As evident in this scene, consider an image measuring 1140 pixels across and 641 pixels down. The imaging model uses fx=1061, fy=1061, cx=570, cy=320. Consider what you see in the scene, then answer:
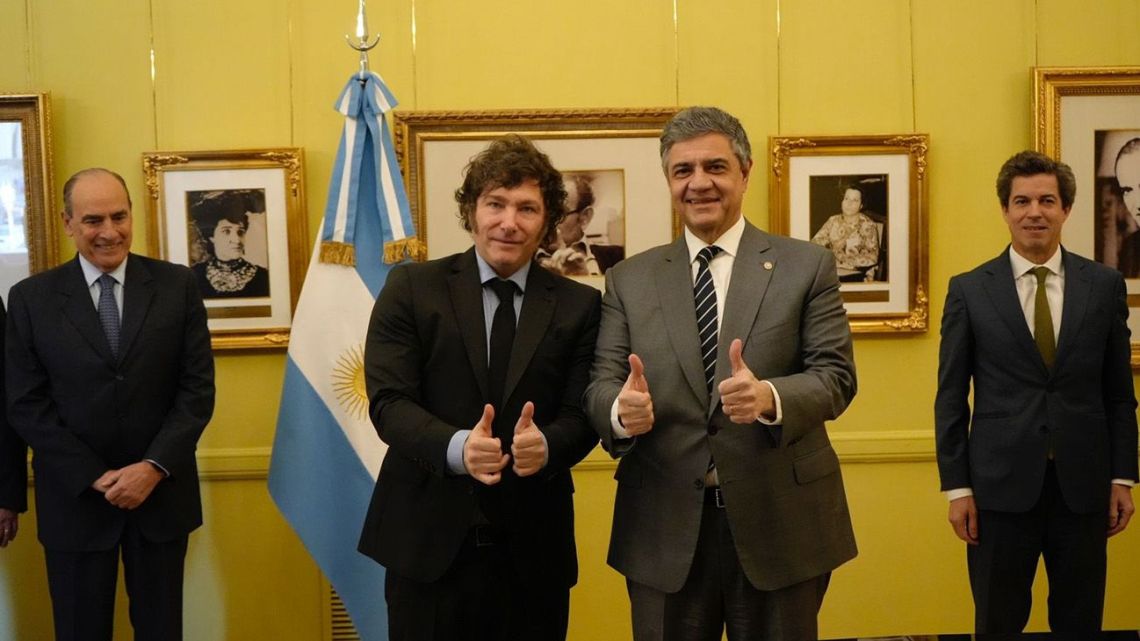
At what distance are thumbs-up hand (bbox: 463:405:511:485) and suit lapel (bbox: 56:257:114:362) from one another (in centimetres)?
157

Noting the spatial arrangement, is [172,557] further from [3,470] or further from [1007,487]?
[1007,487]

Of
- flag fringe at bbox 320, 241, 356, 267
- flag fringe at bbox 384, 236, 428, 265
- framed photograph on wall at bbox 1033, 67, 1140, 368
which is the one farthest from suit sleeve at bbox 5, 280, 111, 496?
framed photograph on wall at bbox 1033, 67, 1140, 368

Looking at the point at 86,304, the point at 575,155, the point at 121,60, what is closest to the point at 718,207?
the point at 575,155

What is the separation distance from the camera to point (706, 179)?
2344mm

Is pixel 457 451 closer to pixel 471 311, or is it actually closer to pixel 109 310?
pixel 471 311

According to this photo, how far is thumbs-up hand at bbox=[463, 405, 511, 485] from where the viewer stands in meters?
2.16

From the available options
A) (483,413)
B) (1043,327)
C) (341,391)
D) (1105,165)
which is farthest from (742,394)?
(1105,165)

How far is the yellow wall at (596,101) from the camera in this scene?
396cm

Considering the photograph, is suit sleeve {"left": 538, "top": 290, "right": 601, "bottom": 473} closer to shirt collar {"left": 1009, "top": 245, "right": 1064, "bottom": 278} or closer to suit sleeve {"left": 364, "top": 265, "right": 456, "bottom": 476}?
suit sleeve {"left": 364, "top": 265, "right": 456, "bottom": 476}

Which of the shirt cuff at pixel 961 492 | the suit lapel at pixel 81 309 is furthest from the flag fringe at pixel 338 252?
the shirt cuff at pixel 961 492

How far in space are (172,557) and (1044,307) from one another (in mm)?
2726

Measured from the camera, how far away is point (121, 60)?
3.96m

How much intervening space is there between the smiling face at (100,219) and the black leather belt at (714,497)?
2041mm

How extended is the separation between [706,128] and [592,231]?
66.2 inches
